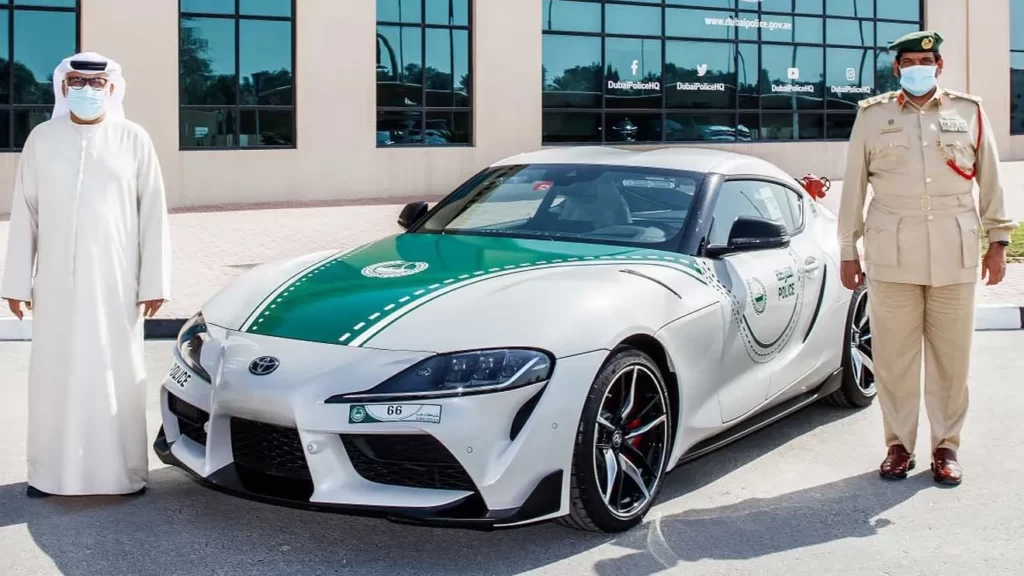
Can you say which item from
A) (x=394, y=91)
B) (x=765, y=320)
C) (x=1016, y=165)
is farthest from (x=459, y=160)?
(x=765, y=320)

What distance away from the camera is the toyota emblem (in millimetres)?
4617

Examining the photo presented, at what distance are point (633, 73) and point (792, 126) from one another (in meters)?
4.42

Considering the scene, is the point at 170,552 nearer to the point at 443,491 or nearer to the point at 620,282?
the point at 443,491

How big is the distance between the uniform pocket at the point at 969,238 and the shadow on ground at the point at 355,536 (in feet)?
3.38

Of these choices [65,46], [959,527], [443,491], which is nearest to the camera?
[443,491]

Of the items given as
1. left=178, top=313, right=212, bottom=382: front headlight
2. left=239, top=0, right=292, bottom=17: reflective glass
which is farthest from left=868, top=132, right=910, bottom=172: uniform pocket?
left=239, top=0, right=292, bottom=17: reflective glass

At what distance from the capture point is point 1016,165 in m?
30.2

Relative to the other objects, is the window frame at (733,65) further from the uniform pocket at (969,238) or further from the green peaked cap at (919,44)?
the uniform pocket at (969,238)

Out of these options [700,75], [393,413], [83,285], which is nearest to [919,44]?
[393,413]

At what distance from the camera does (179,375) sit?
5.08 metres

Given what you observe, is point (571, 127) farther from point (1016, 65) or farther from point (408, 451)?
point (408, 451)

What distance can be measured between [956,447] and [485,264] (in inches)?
90.3

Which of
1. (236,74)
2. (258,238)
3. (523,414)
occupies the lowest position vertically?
(523,414)

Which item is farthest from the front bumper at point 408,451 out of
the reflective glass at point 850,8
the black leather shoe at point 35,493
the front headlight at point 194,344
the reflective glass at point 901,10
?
the reflective glass at point 901,10
